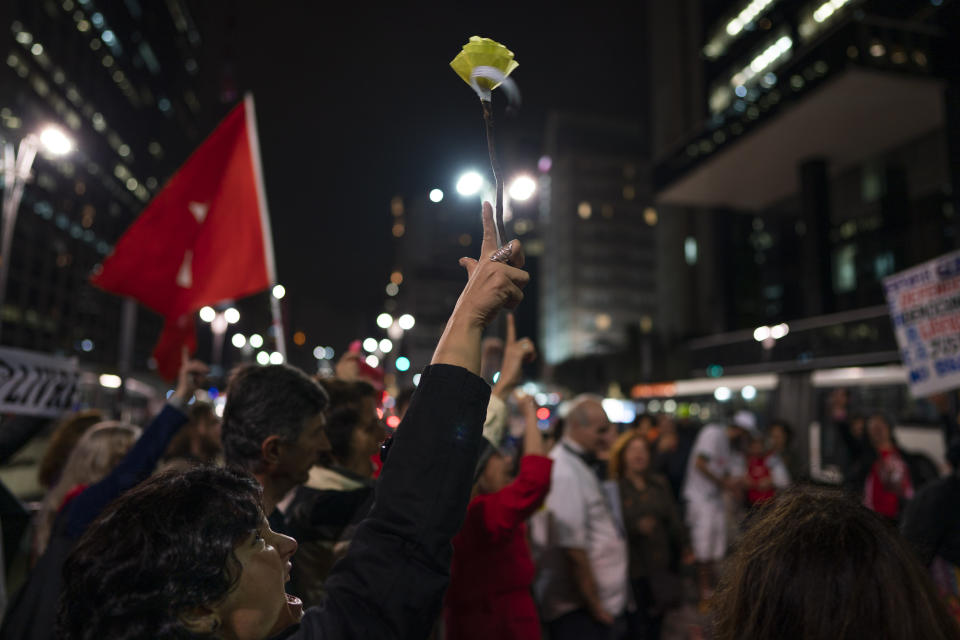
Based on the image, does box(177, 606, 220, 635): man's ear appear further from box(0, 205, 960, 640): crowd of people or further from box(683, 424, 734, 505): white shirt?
box(683, 424, 734, 505): white shirt

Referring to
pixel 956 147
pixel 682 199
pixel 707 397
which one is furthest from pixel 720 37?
pixel 956 147

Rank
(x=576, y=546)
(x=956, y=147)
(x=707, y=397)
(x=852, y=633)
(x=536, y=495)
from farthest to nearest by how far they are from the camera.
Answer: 1. (x=707, y=397)
2. (x=956, y=147)
3. (x=576, y=546)
4. (x=536, y=495)
5. (x=852, y=633)

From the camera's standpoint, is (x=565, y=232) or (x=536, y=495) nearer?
(x=536, y=495)

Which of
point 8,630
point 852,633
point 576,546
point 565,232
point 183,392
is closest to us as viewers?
point 852,633

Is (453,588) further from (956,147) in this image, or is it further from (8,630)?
(956,147)

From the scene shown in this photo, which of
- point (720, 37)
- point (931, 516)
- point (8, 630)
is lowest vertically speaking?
point (8, 630)

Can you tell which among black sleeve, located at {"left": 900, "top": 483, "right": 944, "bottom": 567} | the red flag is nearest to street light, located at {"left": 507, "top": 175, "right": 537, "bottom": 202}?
black sleeve, located at {"left": 900, "top": 483, "right": 944, "bottom": 567}

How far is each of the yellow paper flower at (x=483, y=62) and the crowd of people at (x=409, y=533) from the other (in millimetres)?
378

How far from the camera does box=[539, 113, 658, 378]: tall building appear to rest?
114 meters

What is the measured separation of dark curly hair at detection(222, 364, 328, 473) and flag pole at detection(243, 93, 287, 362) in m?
2.61

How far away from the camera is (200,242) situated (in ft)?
21.0

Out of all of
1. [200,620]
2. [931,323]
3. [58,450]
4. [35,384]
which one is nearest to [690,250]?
[931,323]

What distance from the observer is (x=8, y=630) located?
10.3 feet

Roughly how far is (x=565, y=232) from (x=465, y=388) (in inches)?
4614
